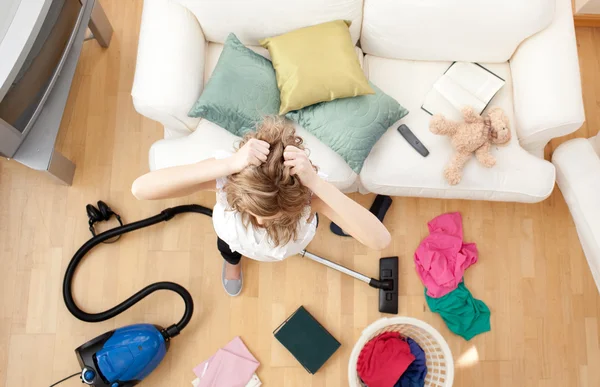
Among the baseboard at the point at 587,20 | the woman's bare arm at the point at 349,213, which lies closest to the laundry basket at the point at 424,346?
the woman's bare arm at the point at 349,213

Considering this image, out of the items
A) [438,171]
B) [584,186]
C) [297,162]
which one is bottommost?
[584,186]

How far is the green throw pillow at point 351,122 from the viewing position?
1918 millimetres

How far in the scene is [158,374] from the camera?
225 cm

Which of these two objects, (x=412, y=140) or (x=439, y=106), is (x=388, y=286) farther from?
(x=439, y=106)

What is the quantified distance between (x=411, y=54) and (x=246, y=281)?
1.27m

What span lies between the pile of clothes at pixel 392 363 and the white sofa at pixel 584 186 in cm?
85

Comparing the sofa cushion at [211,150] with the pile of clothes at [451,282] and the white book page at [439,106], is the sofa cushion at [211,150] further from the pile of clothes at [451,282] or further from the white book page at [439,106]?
the pile of clothes at [451,282]

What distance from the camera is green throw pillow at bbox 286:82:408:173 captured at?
1918 millimetres

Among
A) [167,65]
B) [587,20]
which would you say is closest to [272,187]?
[167,65]

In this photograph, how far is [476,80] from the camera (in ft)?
6.95

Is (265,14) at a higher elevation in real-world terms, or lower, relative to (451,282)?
higher

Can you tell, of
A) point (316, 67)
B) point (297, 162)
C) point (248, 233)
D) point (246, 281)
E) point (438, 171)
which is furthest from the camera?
point (246, 281)

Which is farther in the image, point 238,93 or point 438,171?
point 438,171

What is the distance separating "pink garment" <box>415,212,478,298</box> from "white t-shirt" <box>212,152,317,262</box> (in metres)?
0.89
